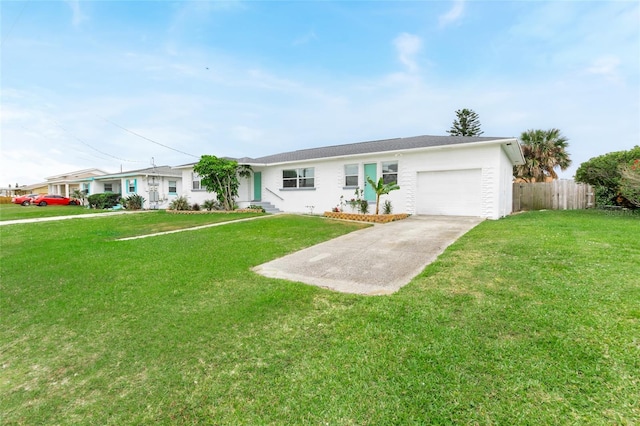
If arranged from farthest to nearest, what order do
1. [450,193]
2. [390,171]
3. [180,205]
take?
1. [180,205]
2. [390,171]
3. [450,193]

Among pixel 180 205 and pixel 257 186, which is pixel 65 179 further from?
pixel 257 186

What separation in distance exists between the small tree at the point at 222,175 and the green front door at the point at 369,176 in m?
7.58

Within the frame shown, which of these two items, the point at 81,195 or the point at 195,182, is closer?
the point at 195,182

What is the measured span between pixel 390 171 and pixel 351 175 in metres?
2.06

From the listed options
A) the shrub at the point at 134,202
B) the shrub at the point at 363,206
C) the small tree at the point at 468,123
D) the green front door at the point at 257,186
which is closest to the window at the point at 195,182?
the green front door at the point at 257,186

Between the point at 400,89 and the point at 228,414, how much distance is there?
59.1 feet

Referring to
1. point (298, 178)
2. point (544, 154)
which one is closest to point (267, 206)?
point (298, 178)

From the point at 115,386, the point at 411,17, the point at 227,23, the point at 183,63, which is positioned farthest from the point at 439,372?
the point at 183,63

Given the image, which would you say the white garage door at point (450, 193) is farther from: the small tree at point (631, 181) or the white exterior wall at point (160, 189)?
the white exterior wall at point (160, 189)

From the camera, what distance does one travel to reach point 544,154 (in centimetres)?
2248

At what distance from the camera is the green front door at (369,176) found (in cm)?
1486

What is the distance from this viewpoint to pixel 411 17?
40.0 ft

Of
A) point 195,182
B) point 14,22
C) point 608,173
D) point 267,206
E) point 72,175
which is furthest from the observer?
point 72,175

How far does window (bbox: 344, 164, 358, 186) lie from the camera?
50.8ft
